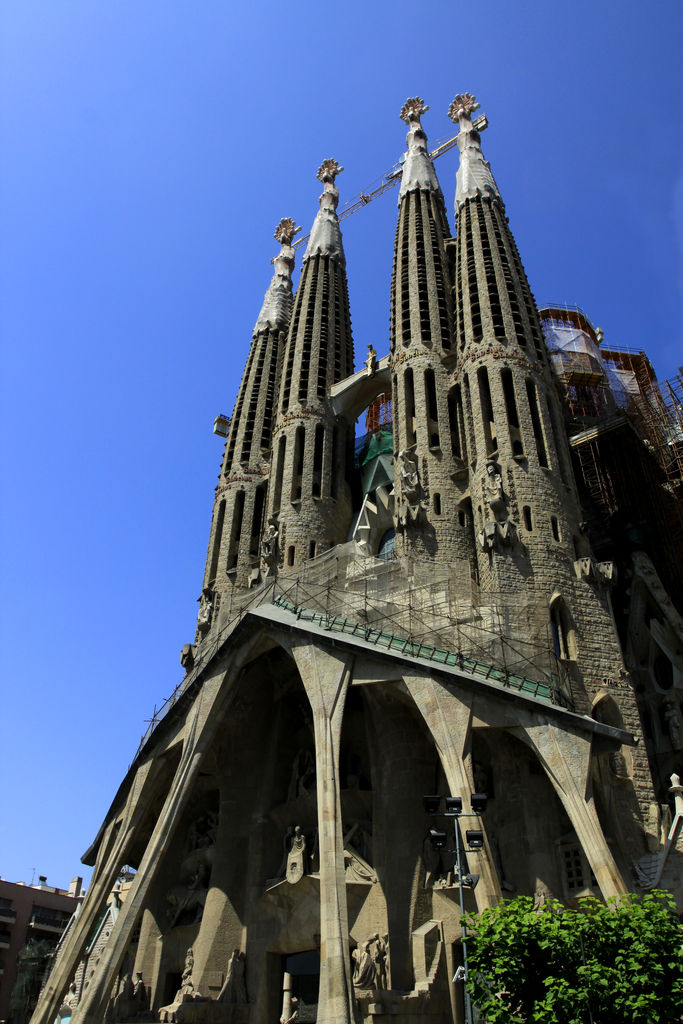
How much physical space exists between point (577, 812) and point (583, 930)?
17.5 ft

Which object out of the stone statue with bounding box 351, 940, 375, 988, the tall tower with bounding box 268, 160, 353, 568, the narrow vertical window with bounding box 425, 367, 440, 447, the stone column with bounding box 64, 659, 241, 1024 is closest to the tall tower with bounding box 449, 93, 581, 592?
the narrow vertical window with bounding box 425, 367, 440, 447

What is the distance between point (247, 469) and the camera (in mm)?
33438

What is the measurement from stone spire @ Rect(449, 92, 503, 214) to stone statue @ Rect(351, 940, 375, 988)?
86.8 ft

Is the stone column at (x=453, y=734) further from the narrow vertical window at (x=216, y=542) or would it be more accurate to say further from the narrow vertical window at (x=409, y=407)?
the narrow vertical window at (x=216, y=542)

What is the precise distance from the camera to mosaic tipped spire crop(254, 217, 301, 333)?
131 ft

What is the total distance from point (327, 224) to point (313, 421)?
47.1 feet

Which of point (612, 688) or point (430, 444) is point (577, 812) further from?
point (430, 444)

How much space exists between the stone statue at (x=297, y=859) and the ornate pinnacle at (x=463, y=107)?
3260cm

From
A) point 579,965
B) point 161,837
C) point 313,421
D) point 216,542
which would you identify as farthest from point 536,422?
point 579,965

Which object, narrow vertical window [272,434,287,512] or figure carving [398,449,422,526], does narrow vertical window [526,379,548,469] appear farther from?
narrow vertical window [272,434,287,512]

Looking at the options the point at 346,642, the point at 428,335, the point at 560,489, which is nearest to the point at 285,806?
Answer: the point at 346,642

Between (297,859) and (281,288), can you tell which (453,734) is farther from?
(281,288)

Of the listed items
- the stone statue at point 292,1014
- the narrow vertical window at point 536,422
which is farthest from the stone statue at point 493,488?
the stone statue at point 292,1014

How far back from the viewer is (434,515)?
25.4m
